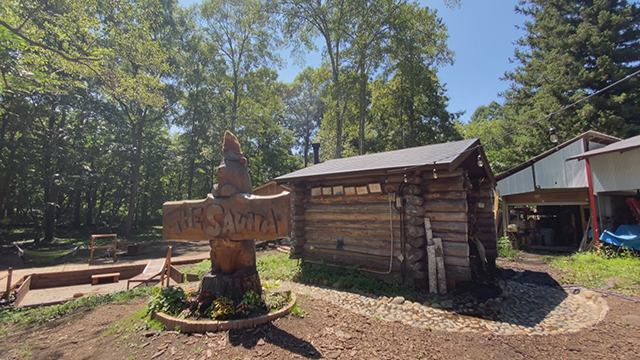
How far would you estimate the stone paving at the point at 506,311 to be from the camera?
471 cm

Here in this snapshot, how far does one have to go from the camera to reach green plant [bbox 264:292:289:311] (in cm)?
479

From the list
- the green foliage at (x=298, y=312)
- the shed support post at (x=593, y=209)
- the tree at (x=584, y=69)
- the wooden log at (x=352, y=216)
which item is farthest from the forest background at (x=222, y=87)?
the green foliage at (x=298, y=312)

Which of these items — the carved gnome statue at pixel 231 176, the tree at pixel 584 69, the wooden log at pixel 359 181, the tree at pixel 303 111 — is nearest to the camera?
the carved gnome statue at pixel 231 176

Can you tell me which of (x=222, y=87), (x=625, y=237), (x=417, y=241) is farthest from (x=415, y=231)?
(x=222, y=87)

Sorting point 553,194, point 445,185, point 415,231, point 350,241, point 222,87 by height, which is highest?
point 222,87

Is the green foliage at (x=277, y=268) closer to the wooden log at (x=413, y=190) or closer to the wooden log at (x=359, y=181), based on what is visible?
the wooden log at (x=359, y=181)

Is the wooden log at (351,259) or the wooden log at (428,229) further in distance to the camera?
the wooden log at (351,259)

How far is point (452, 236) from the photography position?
Result: 6.54 metres

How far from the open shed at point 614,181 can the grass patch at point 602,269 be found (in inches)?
47.8

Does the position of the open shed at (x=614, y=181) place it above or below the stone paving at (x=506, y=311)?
above

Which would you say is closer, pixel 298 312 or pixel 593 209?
pixel 298 312

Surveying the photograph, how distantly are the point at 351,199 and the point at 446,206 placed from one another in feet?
8.54

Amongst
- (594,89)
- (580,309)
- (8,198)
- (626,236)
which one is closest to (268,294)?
(580,309)

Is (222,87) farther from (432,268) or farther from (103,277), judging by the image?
(432,268)
